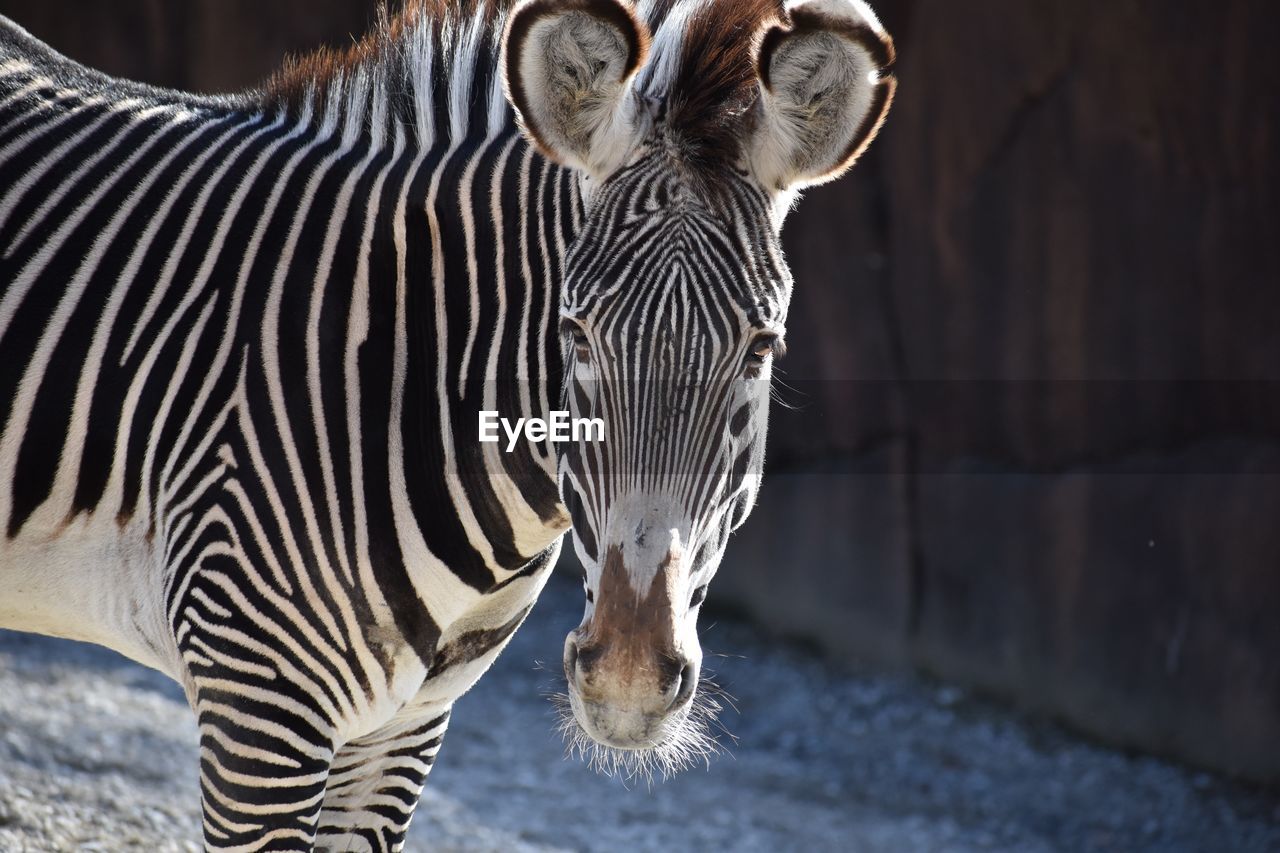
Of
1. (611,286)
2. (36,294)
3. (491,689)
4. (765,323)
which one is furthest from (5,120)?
(491,689)

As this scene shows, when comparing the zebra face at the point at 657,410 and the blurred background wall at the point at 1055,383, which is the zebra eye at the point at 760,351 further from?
the blurred background wall at the point at 1055,383

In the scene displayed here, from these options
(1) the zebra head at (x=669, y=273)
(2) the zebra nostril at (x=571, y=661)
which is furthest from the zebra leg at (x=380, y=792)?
(2) the zebra nostril at (x=571, y=661)

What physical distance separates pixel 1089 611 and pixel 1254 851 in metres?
1.59

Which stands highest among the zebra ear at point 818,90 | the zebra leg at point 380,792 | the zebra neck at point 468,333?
the zebra ear at point 818,90

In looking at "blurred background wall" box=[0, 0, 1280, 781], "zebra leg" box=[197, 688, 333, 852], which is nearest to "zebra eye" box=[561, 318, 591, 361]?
"zebra leg" box=[197, 688, 333, 852]

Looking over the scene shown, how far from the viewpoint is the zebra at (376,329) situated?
2.58 m

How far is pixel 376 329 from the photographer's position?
9.89 ft

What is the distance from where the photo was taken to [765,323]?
2.53m

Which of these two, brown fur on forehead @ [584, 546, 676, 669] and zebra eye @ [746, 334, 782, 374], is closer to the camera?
brown fur on forehead @ [584, 546, 676, 669]

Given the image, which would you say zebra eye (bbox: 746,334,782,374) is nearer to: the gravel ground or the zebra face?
the zebra face

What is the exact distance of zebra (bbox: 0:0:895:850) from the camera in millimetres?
2584

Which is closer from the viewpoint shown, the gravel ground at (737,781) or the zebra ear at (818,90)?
the zebra ear at (818,90)

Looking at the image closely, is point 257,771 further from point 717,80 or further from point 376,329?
point 717,80

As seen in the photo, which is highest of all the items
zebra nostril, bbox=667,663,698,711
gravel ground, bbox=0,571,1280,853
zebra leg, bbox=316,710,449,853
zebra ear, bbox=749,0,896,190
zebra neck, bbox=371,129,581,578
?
zebra ear, bbox=749,0,896,190
